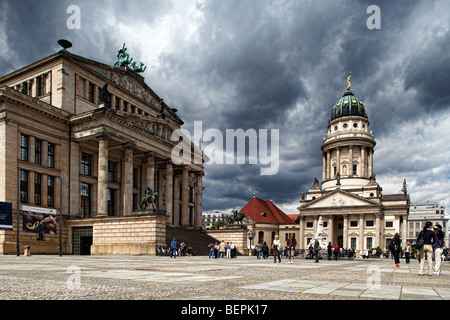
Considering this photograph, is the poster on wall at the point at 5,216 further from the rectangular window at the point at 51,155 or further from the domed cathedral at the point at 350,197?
the domed cathedral at the point at 350,197

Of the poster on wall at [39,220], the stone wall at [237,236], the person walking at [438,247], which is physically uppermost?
the person walking at [438,247]

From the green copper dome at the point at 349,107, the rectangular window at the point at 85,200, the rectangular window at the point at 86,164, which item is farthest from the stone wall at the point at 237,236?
the green copper dome at the point at 349,107

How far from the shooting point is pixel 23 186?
34531 mm

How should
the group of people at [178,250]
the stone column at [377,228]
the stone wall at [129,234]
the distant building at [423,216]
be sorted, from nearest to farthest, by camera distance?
the group of people at [178,250] < the stone wall at [129,234] < the stone column at [377,228] < the distant building at [423,216]

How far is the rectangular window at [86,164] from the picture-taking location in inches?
1615

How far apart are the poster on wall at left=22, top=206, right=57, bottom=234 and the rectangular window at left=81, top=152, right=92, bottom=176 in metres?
6.19

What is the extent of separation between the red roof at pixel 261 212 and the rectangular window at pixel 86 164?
6481cm

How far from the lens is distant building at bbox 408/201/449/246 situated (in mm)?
161500

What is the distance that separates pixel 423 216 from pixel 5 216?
581 feet

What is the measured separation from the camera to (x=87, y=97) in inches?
1672

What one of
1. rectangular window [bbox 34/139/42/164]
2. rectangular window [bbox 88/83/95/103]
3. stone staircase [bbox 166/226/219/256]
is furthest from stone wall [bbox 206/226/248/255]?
rectangular window [bbox 34/139/42/164]

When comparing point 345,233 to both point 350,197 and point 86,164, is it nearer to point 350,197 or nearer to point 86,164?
point 350,197
